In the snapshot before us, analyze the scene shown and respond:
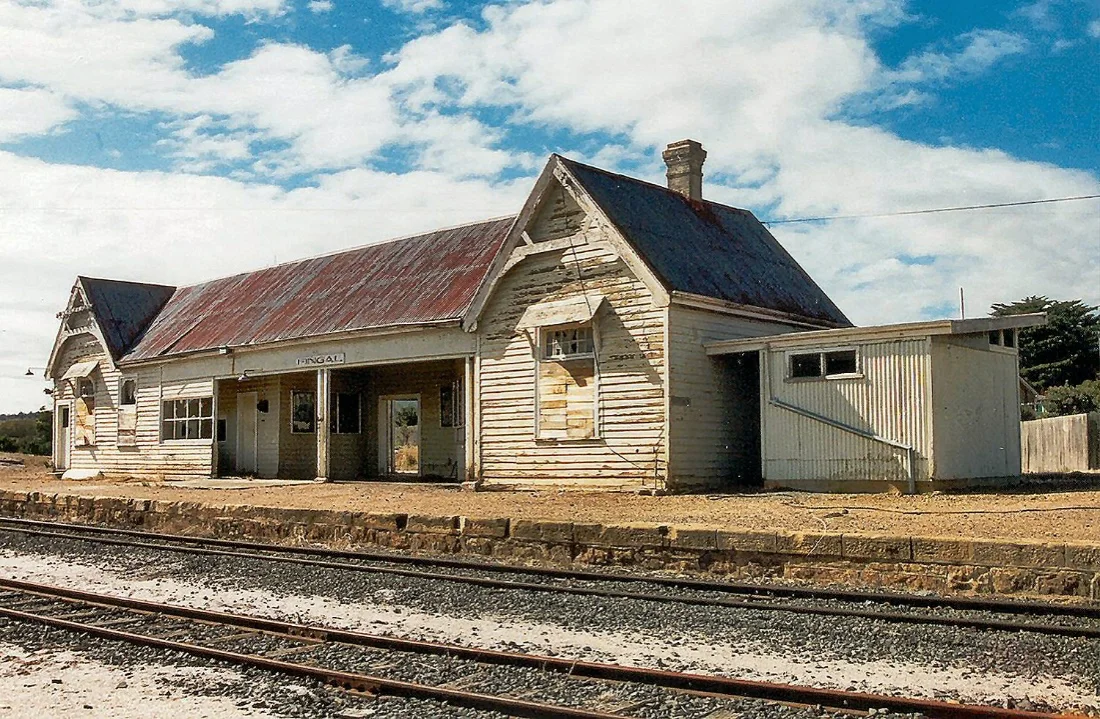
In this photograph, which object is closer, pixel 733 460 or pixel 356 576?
pixel 356 576

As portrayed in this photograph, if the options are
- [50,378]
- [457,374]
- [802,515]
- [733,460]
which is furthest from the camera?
[50,378]

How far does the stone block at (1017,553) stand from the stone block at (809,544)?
1.32 metres

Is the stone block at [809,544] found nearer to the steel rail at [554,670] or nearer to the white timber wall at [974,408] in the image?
the steel rail at [554,670]

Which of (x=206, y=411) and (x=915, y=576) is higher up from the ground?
(x=206, y=411)

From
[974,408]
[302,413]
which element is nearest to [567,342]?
[974,408]

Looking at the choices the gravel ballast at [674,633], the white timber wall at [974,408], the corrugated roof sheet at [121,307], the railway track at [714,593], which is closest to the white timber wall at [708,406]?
the white timber wall at [974,408]

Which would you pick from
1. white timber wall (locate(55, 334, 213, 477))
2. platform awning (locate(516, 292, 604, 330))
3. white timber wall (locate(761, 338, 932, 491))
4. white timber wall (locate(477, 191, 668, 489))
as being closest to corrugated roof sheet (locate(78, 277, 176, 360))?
white timber wall (locate(55, 334, 213, 477))

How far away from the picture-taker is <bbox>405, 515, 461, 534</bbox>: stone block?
45.4ft

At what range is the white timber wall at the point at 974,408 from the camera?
1564 cm

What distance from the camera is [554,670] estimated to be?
7117mm

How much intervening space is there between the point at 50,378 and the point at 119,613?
25325mm

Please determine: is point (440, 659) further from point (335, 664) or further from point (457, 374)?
point (457, 374)

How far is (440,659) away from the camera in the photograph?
24.7 feet

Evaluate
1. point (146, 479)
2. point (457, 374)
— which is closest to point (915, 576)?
point (457, 374)
